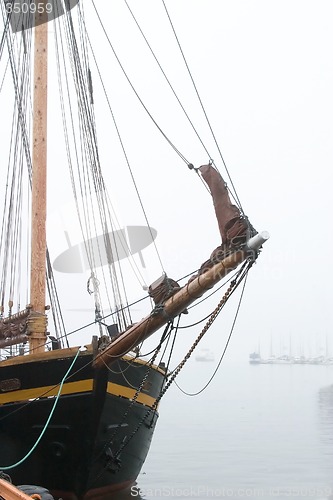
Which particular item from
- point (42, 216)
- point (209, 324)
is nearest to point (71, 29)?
point (42, 216)

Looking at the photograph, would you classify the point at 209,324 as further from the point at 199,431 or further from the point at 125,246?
the point at 199,431

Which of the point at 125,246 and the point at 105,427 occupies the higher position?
the point at 125,246

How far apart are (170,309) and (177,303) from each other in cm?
16

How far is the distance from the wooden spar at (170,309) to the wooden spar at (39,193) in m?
1.91

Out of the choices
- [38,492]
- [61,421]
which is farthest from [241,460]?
[38,492]

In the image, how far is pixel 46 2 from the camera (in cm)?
1529

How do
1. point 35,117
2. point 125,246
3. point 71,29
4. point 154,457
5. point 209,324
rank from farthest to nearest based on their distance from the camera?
point 154,457 → point 125,246 → point 71,29 → point 35,117 → point 209,324

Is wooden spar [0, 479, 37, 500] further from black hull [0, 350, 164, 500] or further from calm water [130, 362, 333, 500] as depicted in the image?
calm water [130, 362, 333, 500]

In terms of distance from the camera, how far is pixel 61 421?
11.1 meters

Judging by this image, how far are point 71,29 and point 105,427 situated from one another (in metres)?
9.70

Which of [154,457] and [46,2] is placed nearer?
[46,2]

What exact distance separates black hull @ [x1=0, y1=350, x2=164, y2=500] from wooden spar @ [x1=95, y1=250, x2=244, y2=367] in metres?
0.40

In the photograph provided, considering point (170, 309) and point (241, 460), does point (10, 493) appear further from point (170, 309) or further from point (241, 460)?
point (241, 460)

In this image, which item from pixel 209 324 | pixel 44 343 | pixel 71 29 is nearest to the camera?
pixel 209 324
